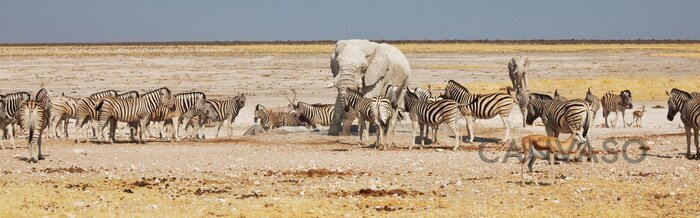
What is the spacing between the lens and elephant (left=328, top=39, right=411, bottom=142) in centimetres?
2295

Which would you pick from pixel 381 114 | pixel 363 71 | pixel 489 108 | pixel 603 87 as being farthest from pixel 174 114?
pixel 603 87

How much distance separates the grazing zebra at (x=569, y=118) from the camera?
16.2 m

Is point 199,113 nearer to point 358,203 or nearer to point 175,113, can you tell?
point 175,113

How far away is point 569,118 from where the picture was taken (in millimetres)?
16422

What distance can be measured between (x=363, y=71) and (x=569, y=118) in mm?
7757

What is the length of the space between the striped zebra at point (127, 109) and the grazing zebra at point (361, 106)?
3742 mm

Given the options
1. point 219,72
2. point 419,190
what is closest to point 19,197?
point 419,190

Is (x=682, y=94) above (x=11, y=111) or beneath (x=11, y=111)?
above

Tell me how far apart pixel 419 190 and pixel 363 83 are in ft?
33.2

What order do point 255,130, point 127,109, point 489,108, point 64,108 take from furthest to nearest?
1. point 255,130
2. point 64,108
3. point 489,108
4. point 127,109

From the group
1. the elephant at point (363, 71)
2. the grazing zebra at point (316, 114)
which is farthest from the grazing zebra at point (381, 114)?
the grazing zebra at point (316, 114)

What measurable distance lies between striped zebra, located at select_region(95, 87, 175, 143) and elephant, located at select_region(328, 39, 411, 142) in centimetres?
381

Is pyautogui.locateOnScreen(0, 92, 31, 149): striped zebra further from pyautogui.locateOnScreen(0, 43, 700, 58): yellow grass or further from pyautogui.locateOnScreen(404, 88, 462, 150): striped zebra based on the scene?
pyautogui.locateOnScreen(0, 43, 700, 58): yellow grass

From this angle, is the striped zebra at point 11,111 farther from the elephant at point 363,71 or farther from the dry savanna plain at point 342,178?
the elephant at point 363,71
